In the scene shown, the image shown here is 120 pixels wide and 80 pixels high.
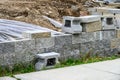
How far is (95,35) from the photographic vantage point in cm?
1059

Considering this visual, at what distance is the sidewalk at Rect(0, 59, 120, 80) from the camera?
860cm

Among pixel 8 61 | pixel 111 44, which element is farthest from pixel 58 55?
pixel 111 44

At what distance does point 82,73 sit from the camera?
898 centimetres

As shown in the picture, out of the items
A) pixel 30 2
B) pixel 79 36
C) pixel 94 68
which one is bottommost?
pixel 94 68

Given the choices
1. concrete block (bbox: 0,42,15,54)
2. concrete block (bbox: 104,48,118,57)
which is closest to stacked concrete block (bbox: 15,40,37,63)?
concrete block (bbox: 0,42,15,54)

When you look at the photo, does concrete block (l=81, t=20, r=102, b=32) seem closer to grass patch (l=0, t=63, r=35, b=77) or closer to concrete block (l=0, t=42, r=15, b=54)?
grass patch (l=0, t=63, r=35, b=77)

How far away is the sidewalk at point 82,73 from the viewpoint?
860 cm

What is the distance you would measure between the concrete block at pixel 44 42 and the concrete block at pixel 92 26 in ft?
3.35

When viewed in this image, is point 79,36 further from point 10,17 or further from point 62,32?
point 10,17

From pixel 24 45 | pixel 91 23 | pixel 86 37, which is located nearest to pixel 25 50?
pixel 24 45

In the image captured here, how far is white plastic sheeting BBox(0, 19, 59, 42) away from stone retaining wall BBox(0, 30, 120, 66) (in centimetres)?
43

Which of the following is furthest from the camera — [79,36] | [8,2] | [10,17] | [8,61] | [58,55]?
[8,2]

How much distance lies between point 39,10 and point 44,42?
238 cm

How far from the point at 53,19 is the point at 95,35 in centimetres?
147
